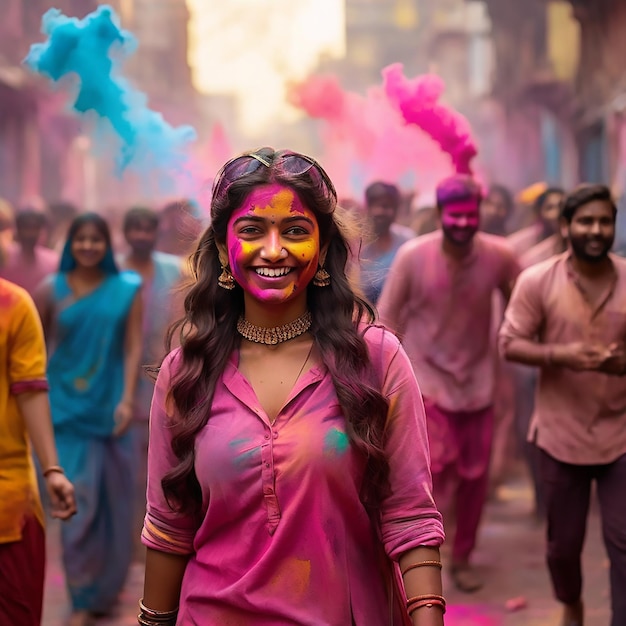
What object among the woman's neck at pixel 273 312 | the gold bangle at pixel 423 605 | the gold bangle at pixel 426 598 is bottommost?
the gold bangle at pixel 423 605

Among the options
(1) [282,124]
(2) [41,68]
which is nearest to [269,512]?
(2) [41,68]

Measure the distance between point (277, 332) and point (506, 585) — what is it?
13.4 ft

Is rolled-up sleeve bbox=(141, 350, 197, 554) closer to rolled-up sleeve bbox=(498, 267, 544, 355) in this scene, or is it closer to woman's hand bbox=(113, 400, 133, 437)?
rolled-up sleeve bbox=(498, 267, 544, 355)

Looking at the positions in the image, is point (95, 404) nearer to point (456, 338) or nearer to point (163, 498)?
point (456, 338)

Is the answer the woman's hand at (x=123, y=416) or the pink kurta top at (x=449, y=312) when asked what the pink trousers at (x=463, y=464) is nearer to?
the pink kurta top at (x=449, y=312)

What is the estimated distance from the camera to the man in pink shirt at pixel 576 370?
5.16 m

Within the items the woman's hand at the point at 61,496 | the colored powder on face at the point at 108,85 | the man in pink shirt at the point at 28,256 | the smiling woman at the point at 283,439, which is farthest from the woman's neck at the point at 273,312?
the man in pink shirt at the point at 28,256

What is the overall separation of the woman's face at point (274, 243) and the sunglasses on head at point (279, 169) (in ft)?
0.17

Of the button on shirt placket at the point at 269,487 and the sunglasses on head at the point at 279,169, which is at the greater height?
the sunglasses on head at the point at 279,169

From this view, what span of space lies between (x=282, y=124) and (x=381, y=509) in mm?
15368

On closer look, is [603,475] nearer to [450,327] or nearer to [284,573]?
[450,327]

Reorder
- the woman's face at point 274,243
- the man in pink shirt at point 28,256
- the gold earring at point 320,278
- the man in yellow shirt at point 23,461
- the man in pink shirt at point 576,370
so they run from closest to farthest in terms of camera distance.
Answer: the woman's face at point 274,243 → the gold earring at point 320,278 → the man in yellow shirt at point 23,461 → the man in pink shirt at point 576,370 → the man in pink shirt at point 28,256

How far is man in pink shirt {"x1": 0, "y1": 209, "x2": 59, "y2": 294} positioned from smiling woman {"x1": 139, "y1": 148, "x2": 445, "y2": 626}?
246 inches

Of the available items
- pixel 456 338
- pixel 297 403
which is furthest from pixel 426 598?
pixel 456 338
